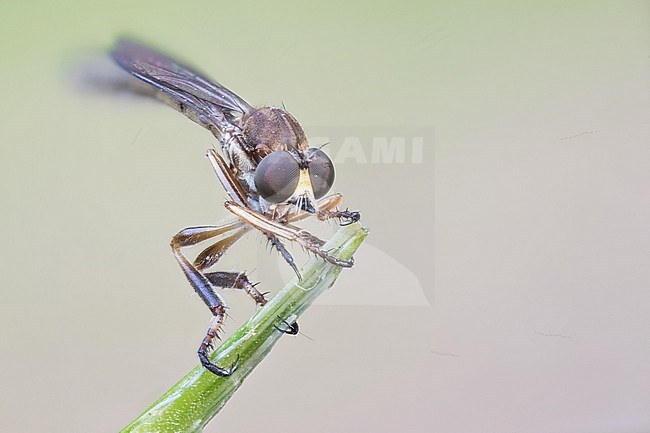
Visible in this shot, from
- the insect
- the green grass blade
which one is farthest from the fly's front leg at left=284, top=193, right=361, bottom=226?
the green grass blade

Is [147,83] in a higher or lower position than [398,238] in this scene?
lower

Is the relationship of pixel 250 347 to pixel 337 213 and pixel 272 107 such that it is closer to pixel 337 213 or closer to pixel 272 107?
pixel 337 213

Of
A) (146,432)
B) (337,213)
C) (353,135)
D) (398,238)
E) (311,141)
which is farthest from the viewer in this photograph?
(398,238)

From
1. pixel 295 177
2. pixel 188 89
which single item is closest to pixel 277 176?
pixel 295 177

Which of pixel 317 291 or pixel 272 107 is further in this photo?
pixel 272 107

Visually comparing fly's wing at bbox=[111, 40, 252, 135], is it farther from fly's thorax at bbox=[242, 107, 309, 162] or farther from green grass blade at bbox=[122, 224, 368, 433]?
green grass blade at bbox=[122, 224, 368, 433]

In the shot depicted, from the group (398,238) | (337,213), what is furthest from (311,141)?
(398,238)
